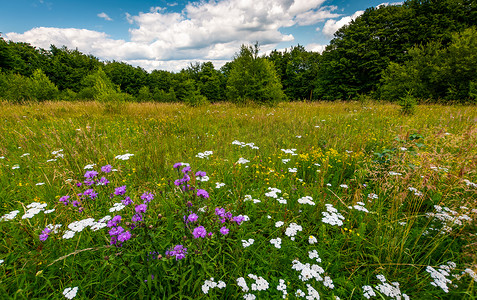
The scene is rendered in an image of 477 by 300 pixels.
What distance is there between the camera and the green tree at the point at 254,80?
11.5 metres

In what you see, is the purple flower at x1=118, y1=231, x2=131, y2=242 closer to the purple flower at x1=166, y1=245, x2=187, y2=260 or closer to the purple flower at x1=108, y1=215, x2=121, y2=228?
the purple flower at x1=108, y1=215, x2=121, y2=228

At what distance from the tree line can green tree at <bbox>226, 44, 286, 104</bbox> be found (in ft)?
0.20

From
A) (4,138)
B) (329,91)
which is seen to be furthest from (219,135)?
(329,91)

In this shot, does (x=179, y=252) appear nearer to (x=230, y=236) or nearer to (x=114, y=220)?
(x=114, y=220)

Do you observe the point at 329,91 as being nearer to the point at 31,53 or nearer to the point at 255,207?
the point at 255,207

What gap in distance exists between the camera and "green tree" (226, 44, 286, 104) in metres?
11.5

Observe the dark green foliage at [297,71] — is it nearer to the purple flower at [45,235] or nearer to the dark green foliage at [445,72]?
the dark green foliage at [445,72]

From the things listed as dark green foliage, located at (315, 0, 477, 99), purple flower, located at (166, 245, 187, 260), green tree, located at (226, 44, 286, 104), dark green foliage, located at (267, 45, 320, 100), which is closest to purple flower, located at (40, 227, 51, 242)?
purple flower, located at (166, 245, 187, 260)

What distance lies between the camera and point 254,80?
11.5 meters

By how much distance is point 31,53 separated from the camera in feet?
143

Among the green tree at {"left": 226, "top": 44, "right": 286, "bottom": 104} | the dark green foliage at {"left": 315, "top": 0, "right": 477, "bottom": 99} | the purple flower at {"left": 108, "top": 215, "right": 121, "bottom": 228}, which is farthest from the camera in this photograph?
the dark green foliage at {"left": 315, "top": 0, "right": 477, "bottom": 99}

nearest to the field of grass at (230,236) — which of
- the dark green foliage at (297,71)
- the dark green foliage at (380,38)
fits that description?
the dark green foliage at (380,38)

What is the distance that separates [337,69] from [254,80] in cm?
2761

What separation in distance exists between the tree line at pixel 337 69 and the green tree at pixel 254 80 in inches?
2.4
